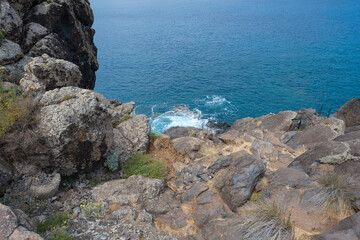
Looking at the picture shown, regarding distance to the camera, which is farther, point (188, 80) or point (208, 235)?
point (188, 80)

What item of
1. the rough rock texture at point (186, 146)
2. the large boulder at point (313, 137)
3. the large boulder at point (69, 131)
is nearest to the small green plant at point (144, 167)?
the large boulder at point (69, 131)

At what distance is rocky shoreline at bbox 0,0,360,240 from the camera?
25.3 ft

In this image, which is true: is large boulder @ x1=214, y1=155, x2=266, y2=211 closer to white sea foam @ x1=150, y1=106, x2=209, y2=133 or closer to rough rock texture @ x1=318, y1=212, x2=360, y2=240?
rough rock texture @ x1=318, y1=212, x2=360, y2=240

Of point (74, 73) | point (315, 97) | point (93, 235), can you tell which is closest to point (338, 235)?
point (93, 235)

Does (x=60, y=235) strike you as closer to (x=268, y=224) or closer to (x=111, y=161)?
(x=111, y=161)

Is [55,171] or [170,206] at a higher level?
[55,171]

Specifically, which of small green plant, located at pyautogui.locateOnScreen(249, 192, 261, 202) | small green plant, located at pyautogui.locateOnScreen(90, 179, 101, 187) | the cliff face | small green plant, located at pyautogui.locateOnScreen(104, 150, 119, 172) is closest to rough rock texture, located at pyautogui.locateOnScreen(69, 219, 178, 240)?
small green plant, located at pyautogui.locateOnScreen(90, 179, 101, 187)

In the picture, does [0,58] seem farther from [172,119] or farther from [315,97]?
[315,97]

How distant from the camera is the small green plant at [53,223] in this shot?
7.36m

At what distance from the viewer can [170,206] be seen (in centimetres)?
1030

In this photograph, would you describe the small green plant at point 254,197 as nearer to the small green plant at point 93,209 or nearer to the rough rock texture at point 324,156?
the rough rock texture at point 324,156

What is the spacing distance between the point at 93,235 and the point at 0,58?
11408mm

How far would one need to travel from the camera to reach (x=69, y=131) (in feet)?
30.8

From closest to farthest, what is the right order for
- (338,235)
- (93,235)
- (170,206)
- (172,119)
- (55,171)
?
(338,235) < (93,235) < (55,171) < (170,206) < (172,119)
